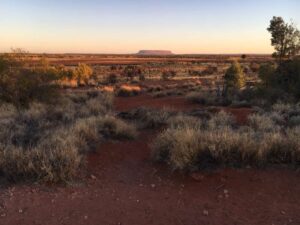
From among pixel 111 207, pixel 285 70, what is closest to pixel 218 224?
pixel 111 207

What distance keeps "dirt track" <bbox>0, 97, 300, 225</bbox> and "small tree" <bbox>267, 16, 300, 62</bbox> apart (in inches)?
494

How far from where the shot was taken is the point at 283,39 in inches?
685

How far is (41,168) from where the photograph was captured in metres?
5.98

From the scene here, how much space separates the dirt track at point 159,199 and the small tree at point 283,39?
12.5m

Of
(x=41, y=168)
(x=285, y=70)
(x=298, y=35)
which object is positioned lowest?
(x=41, y=168)

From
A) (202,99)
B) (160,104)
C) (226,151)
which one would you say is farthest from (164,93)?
(226,151)

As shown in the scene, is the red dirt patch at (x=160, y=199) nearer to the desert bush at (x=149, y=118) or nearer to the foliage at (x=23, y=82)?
the desert bush at (x=149, y=118)

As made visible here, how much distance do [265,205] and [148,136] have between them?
4.89m

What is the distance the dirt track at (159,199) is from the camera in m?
4.94

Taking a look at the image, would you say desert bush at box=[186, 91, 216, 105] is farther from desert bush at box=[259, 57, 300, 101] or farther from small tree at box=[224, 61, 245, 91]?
small tree at box=[224, 61, 245, 91]

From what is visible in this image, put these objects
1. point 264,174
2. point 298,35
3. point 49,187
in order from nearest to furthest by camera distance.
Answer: point 49,187
point 264,174
point 298,35

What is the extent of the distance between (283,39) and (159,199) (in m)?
14.5

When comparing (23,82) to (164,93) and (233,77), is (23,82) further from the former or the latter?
(233,77)

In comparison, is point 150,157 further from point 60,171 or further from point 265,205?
point 265,205
